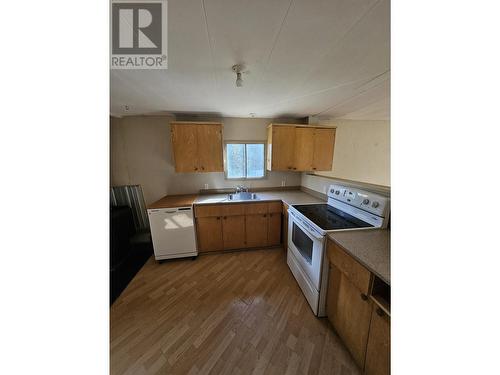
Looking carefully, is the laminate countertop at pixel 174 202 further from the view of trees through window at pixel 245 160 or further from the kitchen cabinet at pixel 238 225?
the view of trees through window at pixel 245 160

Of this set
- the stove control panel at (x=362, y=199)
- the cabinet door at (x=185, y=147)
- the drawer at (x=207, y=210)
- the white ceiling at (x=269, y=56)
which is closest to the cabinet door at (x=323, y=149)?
the white ceiling at (x=269, y=56)

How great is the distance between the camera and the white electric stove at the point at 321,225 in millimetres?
1472

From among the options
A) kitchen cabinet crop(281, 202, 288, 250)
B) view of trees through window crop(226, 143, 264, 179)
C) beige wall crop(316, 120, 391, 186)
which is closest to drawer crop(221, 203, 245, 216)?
kitchen cabinet crop(281, 202, 288, 250)

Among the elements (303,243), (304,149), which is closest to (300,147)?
(304,149)

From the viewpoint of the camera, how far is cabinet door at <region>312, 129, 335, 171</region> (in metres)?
2.76

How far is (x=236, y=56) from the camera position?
121cm

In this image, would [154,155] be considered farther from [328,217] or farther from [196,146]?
[328,217]

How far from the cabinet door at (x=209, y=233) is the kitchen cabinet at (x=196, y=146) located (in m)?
0.82

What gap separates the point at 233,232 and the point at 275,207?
772 mm

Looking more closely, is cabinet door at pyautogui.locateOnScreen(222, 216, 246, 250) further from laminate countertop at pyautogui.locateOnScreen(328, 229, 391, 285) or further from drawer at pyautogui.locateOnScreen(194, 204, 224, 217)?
laminate countertop at pyautogui.locateOnScreen(328, 229, 391, 285)

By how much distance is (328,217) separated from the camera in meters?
1.79

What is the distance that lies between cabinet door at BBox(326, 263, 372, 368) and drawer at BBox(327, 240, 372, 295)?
76 millimetres
